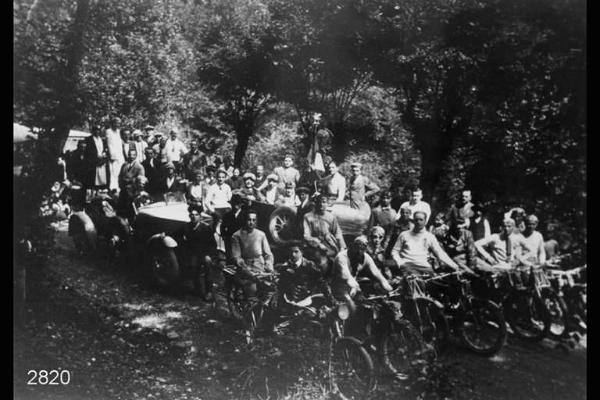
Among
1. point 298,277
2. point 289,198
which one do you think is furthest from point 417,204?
point 298,277

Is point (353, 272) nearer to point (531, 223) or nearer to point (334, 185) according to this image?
point (334, 185)

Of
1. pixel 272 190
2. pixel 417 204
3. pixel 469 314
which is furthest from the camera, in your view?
pixel 272 190

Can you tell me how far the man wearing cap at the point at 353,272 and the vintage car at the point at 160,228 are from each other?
0.17 m

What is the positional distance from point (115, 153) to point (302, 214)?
1861mm

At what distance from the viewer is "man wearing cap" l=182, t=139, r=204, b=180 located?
4578mm

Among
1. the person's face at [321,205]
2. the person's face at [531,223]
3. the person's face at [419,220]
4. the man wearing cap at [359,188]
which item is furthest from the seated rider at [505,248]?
the person's face at [321,205]

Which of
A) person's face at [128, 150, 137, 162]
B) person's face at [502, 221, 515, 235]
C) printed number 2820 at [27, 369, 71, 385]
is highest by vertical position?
person's face at [128, 150, 137, 162]

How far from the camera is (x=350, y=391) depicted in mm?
4312

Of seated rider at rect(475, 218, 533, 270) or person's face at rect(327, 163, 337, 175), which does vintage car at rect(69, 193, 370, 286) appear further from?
seated rider at rect(475, 218, 533, 270)

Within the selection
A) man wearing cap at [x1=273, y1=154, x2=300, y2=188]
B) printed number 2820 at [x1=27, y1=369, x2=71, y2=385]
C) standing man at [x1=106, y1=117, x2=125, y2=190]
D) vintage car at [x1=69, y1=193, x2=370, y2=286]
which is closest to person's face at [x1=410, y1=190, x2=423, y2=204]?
vintage car at [x1=69, y1=193, x2=370, y2=286]

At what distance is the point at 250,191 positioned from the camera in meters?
4.52

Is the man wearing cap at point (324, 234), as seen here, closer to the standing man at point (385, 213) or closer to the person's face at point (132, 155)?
the standing man at point (385, 213)

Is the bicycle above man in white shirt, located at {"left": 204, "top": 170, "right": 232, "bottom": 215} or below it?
below
